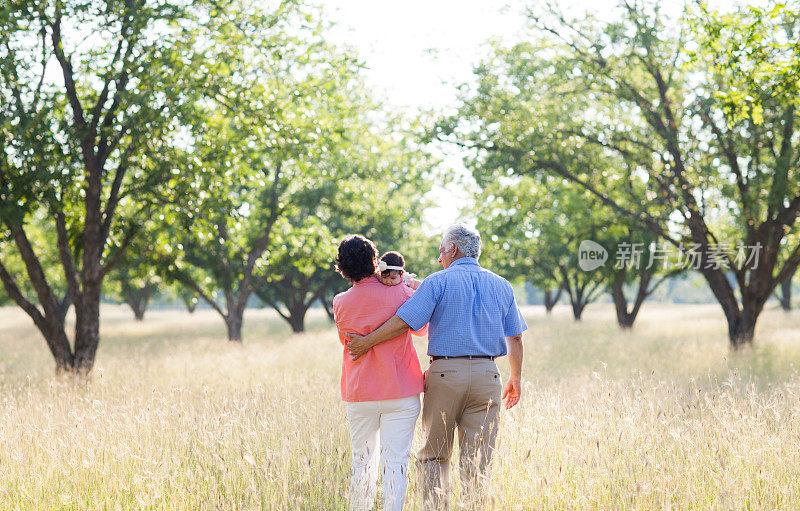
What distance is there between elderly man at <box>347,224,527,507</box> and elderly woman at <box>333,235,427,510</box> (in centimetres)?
11

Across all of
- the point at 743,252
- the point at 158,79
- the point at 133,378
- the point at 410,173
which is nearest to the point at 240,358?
the point at 133,378

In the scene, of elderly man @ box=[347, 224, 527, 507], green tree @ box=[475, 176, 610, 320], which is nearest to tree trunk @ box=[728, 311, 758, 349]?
green tree @ box=[475, 176, 610, 320]

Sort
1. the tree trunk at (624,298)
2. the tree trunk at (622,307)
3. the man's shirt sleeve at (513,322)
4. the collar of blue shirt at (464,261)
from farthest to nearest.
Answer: the tree trunk at (622,307)
the tree trunk at (624,298)
the man's shirt sleeve at (513,322)
the collar of blue shirt at (464,261)

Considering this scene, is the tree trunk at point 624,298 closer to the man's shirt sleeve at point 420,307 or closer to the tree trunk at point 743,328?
the tree trunk at point 743,328

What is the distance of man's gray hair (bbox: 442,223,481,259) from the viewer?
174 inches

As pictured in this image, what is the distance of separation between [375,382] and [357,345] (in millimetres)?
277

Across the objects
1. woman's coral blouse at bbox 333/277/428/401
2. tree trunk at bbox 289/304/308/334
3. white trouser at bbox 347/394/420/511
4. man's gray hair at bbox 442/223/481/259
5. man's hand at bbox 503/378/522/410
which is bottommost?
tree trunk at bbox 289/304/308/334

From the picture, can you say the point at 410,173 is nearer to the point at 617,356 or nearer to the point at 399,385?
the point at 617,356

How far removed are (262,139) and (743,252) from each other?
11905 mm

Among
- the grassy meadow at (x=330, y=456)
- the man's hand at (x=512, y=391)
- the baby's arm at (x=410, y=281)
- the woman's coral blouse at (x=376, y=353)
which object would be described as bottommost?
the grassy meadow at (x=330, y=456)

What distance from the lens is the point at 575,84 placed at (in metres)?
14.9

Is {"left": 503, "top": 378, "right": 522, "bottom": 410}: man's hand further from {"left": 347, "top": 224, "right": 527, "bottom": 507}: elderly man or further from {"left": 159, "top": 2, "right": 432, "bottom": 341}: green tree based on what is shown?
{"left": 159, "top": 2, "right": 432, "bottom": 341}: green tree

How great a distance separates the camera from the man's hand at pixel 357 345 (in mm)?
4211
